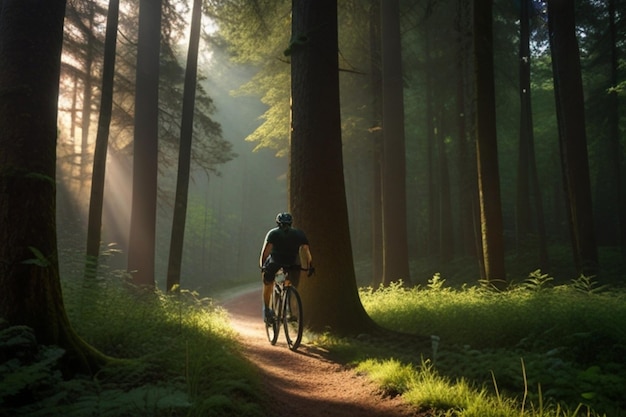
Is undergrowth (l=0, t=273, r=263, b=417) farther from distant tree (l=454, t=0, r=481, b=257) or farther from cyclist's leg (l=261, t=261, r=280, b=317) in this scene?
distant tree (l=454, t=0, r=481, b=257)

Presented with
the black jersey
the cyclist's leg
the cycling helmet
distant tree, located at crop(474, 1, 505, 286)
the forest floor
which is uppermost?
distant tree, located at crop(474, 1, 505, 286)

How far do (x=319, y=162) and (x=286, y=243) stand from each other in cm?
167

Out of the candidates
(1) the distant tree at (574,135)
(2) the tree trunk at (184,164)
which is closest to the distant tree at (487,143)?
(1) the distant tree at (574,135)

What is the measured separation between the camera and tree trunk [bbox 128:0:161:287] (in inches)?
534

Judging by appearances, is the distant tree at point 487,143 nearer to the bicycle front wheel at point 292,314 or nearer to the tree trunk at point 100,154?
the bicycle front wheel at point 292,314

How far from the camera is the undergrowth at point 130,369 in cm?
297

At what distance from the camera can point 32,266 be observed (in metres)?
4.02

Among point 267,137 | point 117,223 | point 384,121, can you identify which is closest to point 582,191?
point 384,121

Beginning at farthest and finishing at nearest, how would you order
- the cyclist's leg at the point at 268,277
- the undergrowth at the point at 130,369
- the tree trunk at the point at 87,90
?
the tree trunk at the point at 87,90 → the cyclist's leg at the point at 268,277 → the undergrowth at the point at 130,369

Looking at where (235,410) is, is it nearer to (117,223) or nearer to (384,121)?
(384,121)

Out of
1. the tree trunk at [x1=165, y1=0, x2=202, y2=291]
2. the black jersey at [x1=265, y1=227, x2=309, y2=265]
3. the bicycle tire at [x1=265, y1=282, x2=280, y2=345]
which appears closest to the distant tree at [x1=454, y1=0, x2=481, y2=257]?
the tree trunk at [x1=165, y1=0, x2=202, y2=291]

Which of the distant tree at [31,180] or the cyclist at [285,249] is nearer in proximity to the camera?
the distant tree at [31,180]

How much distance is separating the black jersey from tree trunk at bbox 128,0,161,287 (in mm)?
6994

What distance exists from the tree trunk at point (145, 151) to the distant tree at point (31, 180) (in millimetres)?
9622
